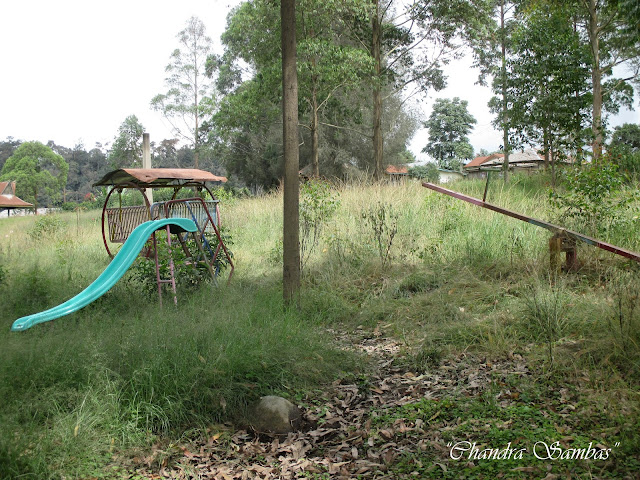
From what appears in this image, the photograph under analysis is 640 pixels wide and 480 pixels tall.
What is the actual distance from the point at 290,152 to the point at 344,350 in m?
2.04

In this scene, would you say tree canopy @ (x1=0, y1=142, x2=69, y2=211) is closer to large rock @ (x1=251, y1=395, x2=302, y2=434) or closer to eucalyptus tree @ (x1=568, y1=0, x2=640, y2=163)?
eucalyptus tree @ (x1=568, y1=0, x2=640, y2=163)

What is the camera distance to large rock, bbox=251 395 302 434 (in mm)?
3143

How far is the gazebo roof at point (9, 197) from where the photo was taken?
45688mm

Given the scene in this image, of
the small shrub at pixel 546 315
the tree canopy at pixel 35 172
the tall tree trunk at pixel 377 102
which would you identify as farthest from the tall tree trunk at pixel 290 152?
the tree canopy at pixel 35 172

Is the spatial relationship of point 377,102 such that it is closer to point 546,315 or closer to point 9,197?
point 546,315

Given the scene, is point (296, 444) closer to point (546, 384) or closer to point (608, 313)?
point (546, 384)

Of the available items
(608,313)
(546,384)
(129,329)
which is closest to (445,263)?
(608,313)

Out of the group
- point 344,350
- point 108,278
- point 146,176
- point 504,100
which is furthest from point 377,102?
point 344,350

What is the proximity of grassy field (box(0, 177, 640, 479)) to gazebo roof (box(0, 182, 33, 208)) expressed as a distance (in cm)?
4512

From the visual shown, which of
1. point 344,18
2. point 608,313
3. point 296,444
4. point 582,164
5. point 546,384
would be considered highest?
point 344,18

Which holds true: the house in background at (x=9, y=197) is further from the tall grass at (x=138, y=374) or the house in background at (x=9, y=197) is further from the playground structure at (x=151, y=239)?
the tall grass at (x=138, y=374)

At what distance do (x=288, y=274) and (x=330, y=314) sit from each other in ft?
2.04

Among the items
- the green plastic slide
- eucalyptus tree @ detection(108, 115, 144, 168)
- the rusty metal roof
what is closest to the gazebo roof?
eucalyptus tree @ detection(108, 115, 144, 168)

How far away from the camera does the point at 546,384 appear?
340 cm
